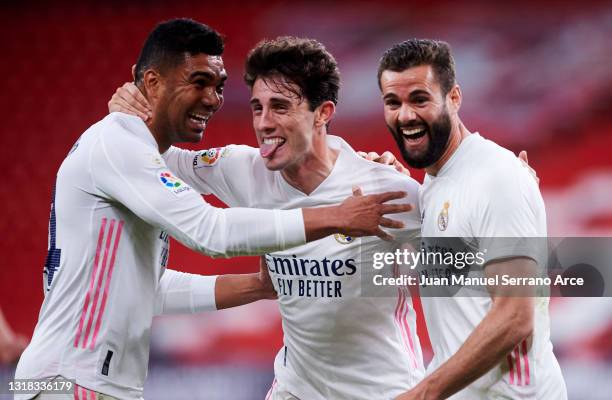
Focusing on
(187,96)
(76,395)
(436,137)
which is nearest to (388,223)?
(436,137)

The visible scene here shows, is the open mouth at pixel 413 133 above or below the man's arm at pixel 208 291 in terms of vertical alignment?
above

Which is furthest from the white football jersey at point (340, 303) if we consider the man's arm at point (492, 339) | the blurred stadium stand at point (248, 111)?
the blurred stadium stand at point (248, 111)

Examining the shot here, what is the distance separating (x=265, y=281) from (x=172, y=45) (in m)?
1.12

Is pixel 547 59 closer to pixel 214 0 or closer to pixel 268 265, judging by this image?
pixel 214 0

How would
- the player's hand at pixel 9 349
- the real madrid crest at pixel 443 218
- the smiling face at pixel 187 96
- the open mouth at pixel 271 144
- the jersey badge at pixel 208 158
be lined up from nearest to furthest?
the player's hand at pixel 9 349
the real madrid crest at pixel 443 218
the smiling face at pixel 187 96
the open mouth at pixel 271 144
the jersey badge at pixel 208 158

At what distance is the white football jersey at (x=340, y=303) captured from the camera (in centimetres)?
360

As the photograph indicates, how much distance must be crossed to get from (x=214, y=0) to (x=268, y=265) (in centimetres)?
390

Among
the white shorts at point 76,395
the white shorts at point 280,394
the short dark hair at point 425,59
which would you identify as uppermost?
the short dark hair at point 425,59

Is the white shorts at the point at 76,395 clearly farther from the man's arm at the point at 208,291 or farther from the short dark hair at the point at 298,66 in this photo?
the short dark hair at the point at 298,66

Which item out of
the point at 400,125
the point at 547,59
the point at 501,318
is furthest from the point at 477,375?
the point at 547,59

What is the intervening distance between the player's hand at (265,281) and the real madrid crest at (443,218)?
914 millimetres

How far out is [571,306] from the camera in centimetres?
636

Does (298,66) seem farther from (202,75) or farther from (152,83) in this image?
(152,83)

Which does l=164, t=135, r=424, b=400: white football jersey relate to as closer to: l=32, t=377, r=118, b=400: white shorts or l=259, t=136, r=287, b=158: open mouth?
l=259, t=136, r=287, b=158: open mouth
